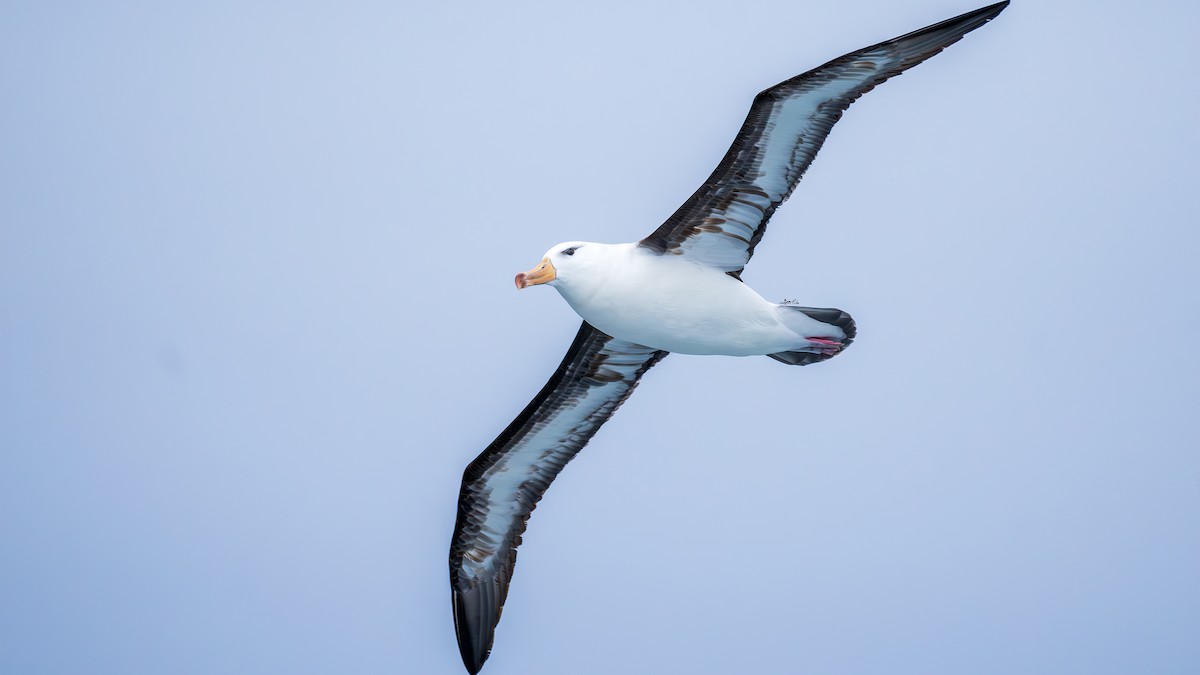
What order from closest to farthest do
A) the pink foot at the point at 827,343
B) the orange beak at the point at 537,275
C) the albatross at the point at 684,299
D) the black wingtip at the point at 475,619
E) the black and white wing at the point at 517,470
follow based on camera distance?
the albatross at the point at 684,299 < the orange beak at the point at 537,275 < the pink foot at the point at 827,343 < the black and white wing at the point at 517,470 < the black wingtip at the point at 475,619

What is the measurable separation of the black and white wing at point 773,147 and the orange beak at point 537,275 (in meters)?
0.90

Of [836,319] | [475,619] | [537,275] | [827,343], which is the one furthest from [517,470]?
[836,319]

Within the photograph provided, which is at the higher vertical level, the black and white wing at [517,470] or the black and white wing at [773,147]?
the black and white wing at [773,147]

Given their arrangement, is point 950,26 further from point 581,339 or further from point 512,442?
point 512,442

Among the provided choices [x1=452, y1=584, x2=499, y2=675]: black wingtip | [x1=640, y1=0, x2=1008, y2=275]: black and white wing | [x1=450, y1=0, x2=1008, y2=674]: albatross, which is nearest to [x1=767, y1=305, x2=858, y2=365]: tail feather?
[x1=450, y1=0, x2=1008, y2=674]: albatross

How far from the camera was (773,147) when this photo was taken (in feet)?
35.0

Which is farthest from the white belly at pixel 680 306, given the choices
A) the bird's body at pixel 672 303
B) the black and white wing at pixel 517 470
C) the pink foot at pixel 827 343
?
the black and white wing at pixel 517 470


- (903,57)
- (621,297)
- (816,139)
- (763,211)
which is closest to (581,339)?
(621,297)

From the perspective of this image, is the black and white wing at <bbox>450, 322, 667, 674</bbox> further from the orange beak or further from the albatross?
the orange beak

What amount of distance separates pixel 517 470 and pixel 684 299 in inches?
123

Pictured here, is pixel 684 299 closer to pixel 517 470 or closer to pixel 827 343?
pixel 827 343

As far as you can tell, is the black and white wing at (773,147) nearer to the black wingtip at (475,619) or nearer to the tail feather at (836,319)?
the tail feather at (836,319)

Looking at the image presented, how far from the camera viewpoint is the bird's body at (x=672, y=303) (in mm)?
11125

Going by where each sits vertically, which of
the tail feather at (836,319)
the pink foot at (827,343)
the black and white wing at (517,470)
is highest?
the tail feather at (836,319)
